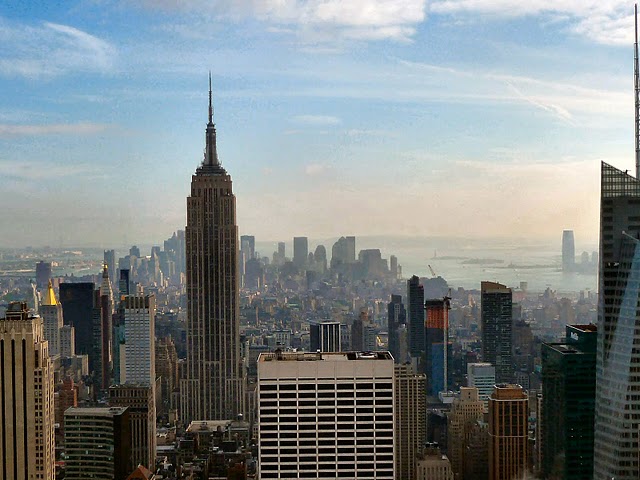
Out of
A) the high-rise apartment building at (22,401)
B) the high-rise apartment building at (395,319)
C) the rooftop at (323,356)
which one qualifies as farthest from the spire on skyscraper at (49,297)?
the high-rise apartment building at (395,319)

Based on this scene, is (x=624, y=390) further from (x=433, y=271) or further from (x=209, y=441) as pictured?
(x=209, y=441)

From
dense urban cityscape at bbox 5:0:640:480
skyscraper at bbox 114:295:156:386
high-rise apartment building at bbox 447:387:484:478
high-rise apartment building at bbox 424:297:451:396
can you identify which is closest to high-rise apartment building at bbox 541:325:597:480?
dense urban cityscape at bbox 5:0:640:480

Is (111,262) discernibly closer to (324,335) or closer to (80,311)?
(324,335)

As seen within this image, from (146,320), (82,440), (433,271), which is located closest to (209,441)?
(146,320)

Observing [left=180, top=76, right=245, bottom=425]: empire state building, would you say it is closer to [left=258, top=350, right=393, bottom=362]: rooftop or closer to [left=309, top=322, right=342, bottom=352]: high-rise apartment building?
[left=309, top=322, right=342, bottom=352]: high-rise apartment building

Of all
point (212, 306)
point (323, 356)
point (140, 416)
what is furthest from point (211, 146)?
point (212, 306)
